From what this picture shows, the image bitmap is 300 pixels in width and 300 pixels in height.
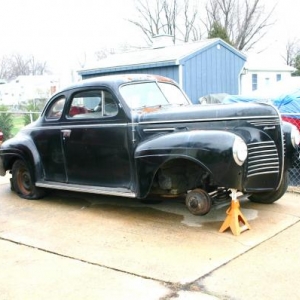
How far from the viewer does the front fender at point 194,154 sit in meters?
4.71

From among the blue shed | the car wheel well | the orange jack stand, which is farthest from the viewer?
the blue shed

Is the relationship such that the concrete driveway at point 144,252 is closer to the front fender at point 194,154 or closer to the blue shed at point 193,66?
the front fender at point 194,154

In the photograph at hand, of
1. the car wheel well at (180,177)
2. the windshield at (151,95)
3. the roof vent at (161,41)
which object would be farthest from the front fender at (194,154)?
the roof vent at (161,41)

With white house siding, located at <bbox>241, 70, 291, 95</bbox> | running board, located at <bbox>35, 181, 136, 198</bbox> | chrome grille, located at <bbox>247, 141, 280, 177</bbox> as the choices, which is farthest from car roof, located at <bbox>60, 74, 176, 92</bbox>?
white house siding, located at <bbox>241, 70, 291, 95</bbox>

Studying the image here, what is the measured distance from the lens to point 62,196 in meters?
7.27

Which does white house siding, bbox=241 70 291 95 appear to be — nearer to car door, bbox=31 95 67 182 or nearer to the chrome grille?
car door, bbox=31 95 67 182

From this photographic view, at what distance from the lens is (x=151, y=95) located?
244 inches

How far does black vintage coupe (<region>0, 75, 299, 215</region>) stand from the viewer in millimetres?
4930

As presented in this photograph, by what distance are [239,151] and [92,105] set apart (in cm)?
241

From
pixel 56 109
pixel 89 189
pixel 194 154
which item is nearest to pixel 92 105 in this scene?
pixel 56 109

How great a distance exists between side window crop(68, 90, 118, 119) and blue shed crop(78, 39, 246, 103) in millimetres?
8504

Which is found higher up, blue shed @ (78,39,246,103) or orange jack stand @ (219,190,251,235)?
blue shed @ (78,39,246,103)

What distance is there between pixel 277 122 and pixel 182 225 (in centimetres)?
169

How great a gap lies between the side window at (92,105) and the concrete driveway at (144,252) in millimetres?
1360
